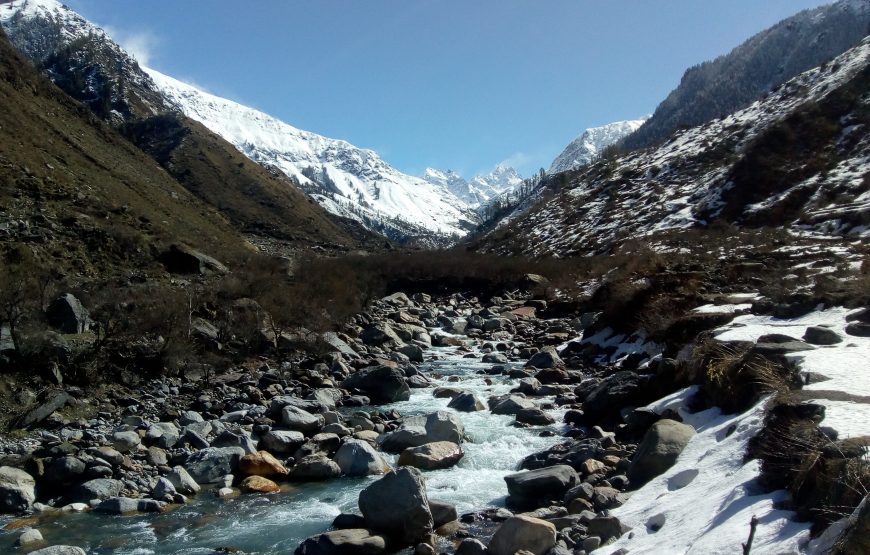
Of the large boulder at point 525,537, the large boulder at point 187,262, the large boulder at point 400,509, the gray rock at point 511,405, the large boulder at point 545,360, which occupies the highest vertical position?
the large boulder at point 187,262

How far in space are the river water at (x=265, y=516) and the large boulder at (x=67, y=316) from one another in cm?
970

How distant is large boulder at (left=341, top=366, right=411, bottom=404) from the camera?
18.2 m

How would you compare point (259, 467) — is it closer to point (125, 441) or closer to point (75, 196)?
point (125, 441)

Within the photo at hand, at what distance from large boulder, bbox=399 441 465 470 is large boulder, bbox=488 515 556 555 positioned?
435 cm

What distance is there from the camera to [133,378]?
55.5 ft

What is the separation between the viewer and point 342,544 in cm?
823

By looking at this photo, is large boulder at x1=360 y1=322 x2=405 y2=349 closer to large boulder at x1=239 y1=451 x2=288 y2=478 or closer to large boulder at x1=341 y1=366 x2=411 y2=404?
large boulder at x1=341 y1=366 x2=411 y2=404

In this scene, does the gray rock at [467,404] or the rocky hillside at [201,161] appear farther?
the rocky hillside at [201,161]

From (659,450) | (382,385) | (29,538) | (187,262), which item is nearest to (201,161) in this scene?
(187,262)

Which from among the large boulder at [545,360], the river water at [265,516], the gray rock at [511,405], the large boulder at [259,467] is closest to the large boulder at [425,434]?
the river water at [265,516]

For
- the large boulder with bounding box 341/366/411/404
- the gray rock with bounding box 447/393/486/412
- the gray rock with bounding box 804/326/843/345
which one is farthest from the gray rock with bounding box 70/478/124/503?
the gray rock with bounding box 804/326/843/345

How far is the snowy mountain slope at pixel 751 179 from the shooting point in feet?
135

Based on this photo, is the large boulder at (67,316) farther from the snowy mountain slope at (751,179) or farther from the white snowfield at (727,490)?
the snowy mountain slope at (751,179)

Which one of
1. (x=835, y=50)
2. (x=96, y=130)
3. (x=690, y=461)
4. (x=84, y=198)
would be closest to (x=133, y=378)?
(x=690, y=461)
